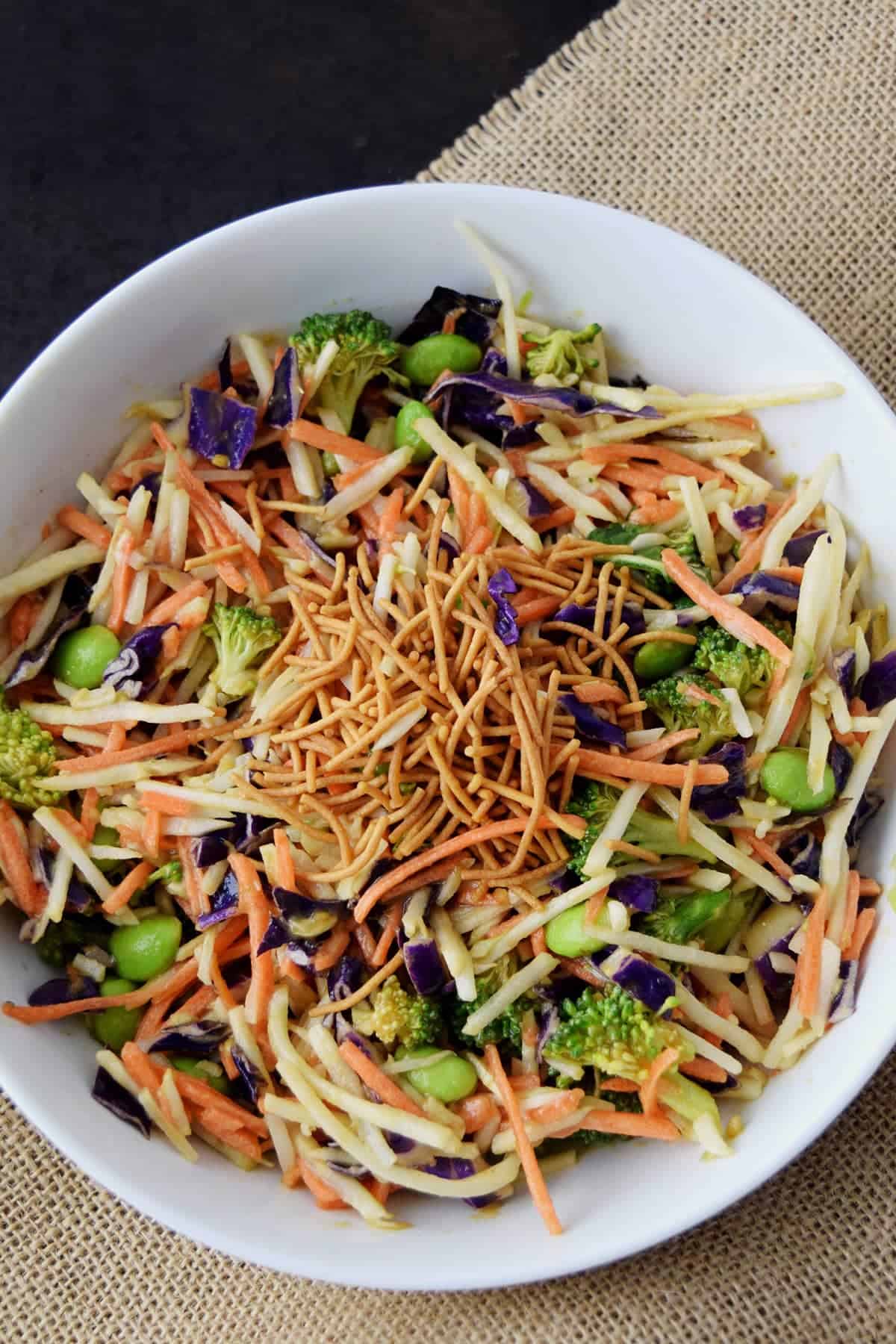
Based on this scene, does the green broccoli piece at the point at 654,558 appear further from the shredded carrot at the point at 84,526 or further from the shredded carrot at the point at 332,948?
the shredded carrot at the point at 84,526

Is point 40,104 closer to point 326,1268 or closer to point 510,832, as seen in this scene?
point 510,832

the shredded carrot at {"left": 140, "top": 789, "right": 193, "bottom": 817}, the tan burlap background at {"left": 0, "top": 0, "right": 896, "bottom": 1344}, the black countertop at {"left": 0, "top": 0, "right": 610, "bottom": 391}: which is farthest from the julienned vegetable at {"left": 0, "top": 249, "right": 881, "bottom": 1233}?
the black countertop at {"left": 0, "top": 0, "right": 610, "bottom": 391}

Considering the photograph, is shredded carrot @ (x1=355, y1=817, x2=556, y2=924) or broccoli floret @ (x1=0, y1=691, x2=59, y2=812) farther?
broccoli floret @ (x1=0, y1=691, x2=59, y2=812)

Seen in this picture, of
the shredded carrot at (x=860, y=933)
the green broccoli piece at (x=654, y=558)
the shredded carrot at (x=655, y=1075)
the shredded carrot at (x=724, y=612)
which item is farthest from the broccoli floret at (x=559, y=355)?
the shredded carrot at (x=655, y=1075)

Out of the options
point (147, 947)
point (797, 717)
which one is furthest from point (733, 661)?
point (147, 947)

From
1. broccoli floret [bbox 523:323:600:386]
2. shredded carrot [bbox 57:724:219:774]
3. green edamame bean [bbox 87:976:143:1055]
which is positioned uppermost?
broccoli floret [bbox 523:323:600:386]

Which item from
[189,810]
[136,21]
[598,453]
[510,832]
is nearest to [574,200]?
[598,453]

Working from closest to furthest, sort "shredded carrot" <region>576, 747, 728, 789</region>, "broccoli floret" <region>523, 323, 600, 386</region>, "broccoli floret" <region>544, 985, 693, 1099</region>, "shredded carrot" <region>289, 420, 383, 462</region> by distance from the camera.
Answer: "broccoli floret" <region>544, 985, 693, 1099</region> → "shredded carrot" <region>576, 747, 728, 789</region> → "shredded carrot" <region>289, 420, 383, 462</region> → "broccoli floret" <region>523, 323, 600, 386</region>

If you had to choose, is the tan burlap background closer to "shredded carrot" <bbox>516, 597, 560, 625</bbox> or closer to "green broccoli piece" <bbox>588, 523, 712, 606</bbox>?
"green broccoli piece" <bbox>588, 523, 712, 606</bbox>
